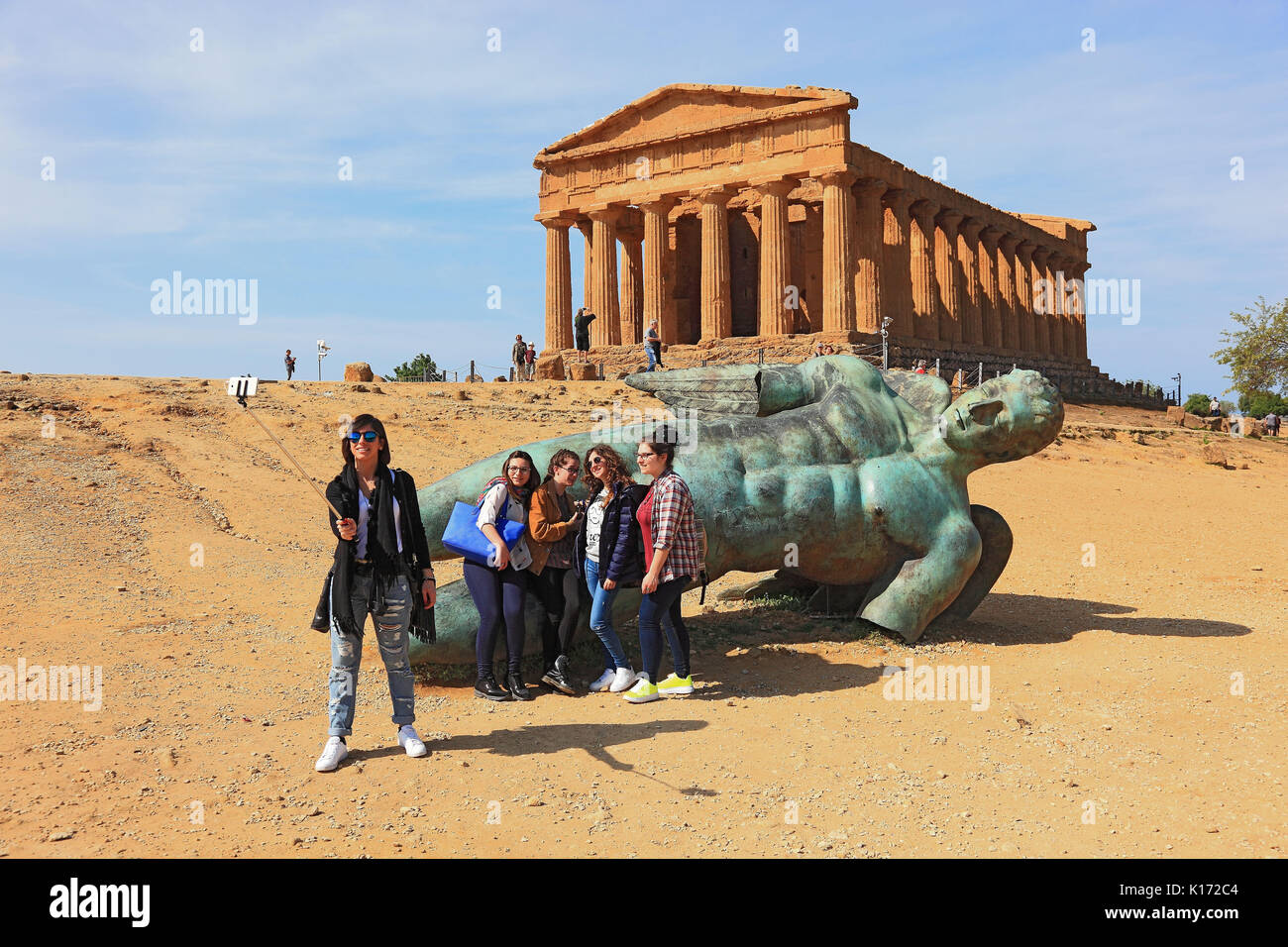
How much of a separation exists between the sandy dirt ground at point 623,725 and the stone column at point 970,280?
31.4m

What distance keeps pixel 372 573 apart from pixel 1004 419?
15.4ft

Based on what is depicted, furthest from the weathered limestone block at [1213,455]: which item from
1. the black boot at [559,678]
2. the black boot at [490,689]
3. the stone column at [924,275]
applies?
the black boot at [490,689]

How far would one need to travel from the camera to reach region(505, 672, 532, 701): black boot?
633 centimetres

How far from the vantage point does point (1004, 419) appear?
7.61 m

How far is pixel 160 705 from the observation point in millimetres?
6062

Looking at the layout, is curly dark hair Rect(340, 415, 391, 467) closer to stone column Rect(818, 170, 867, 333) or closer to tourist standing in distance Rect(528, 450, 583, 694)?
tourist standing in distance Rect(528, 450, 583, 694)

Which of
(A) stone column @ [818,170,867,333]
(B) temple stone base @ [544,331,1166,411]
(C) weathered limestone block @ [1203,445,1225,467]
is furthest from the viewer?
(A) stone column @ [818,170,867,333]

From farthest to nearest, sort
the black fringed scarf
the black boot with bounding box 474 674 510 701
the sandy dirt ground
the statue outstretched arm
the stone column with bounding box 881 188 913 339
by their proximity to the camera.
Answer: the stone column with bounding box 881 188 913 339 < the statue outstretched arm < the black boot with bounding box 474 674 510 701 < the black fringed scarf < the sandy dirt ground

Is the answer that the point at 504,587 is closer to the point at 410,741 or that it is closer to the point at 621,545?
the point at 621,545

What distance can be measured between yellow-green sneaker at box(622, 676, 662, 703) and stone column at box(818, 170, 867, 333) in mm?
27359

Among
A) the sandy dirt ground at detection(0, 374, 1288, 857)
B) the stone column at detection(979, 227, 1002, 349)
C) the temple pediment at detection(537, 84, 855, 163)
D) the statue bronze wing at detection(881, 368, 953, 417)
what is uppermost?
the temple pediment at detection(537, 84, 855, 163)

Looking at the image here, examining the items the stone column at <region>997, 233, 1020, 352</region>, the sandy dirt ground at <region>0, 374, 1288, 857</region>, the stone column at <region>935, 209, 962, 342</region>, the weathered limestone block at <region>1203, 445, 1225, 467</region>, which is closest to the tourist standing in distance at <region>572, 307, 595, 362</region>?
the stone column at <region>935, 209, 962, 342</region>

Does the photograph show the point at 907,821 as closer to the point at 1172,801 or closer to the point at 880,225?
the point at 1172,801

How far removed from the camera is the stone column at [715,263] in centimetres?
3481
